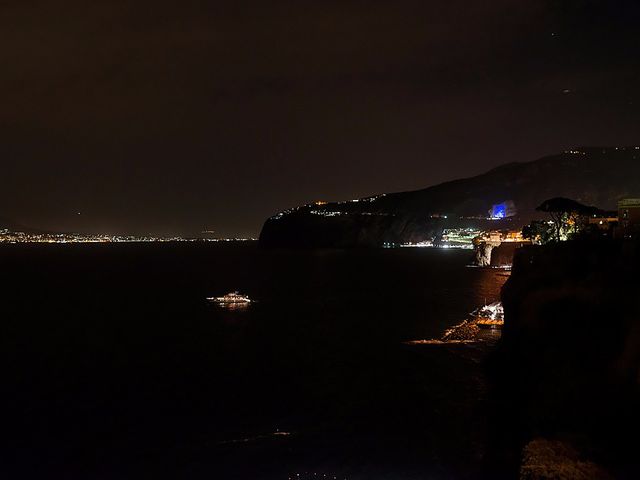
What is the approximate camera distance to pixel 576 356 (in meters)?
20.1

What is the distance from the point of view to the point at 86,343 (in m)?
40.2

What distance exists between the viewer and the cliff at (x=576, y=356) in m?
16.1

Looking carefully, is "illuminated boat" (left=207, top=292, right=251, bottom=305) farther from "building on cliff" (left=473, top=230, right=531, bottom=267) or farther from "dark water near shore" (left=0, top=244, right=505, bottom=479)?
"building on cliff" (left=473, top=230, right=531, bottom=267)

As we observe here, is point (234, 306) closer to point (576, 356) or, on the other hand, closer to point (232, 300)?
point (232, 300)

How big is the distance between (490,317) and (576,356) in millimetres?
25682

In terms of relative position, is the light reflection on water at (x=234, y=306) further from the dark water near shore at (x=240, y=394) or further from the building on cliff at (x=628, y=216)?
the building on cliff at (x=628, y=216)

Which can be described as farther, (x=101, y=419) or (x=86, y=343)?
(x=86, y=343)

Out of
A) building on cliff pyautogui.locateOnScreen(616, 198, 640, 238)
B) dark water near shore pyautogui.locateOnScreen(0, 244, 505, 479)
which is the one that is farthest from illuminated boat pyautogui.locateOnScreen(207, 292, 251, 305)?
building on cliff pyautogui.locateOnScreen(616, 198, 640, 238)

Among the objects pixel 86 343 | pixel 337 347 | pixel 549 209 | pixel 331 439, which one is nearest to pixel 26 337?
pixel 86 343

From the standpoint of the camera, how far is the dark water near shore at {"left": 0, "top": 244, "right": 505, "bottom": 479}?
64.3 ft

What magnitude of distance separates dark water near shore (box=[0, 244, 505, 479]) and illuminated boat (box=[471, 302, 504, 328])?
2.61 metres

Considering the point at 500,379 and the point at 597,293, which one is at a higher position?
the point at 597,293

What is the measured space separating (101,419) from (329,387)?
985 cm

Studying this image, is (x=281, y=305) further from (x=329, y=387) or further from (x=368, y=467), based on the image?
(x=368, y=467)
